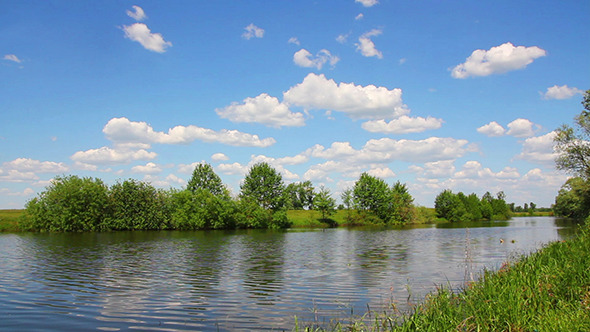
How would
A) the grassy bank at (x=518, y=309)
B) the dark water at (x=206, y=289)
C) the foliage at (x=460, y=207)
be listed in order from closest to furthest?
the grassy bank at (x=518, y=309), the dark water at (x=206, y=289), the foliage at (x=460, y=207)

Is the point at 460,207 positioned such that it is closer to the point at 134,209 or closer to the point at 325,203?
the point at 325,203

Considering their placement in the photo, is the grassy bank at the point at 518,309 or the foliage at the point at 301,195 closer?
the grassy bank at the point at 518,309

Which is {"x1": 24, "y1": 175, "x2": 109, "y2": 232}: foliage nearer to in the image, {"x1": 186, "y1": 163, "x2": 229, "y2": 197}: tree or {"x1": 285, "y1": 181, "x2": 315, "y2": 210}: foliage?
{"x1": 186, "y1": 163, "x2": 229, "y2": 197}: tree

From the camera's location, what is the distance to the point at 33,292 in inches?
696

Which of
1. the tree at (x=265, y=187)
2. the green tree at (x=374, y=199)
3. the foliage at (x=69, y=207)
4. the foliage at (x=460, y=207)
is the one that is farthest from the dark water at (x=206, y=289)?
the foliage at (x=460, y=207)

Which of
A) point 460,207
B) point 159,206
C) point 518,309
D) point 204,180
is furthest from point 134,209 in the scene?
point 460,207

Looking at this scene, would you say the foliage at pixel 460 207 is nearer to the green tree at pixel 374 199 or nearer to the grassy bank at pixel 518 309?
the green tree at pixel 374 199

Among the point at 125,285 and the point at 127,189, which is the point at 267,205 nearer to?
the point at 127,189

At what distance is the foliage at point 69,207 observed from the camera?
79.5m

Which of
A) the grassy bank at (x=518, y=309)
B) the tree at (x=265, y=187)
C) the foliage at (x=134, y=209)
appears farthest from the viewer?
the tree at (x=265, y=187)

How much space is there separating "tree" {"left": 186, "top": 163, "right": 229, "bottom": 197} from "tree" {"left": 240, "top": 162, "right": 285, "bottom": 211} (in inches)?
400

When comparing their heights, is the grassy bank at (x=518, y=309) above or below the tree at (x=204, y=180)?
below

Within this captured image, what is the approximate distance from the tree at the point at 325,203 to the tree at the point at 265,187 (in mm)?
10679

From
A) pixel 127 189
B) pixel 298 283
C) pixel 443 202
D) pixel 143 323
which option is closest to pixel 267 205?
pixel 127 189
